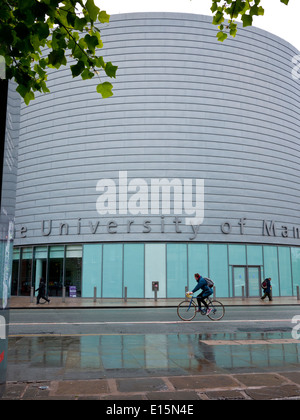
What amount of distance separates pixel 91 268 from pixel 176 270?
247 inches

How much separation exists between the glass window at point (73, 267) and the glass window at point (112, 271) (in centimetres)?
201

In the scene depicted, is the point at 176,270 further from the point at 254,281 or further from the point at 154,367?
the point at 154,367

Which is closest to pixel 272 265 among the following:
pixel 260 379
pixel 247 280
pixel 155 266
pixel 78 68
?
pixel 247 280

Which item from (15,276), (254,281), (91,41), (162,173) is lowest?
(254,281)

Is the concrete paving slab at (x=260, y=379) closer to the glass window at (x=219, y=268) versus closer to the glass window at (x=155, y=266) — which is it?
the glass window at (x=155, y=266)

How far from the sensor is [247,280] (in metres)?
28.2

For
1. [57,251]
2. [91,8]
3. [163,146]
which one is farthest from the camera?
[57,251]

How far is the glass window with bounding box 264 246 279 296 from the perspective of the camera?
29156 millimetres

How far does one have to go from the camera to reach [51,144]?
3002 centimetres

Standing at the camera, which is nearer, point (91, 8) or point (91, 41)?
point (91, 8)

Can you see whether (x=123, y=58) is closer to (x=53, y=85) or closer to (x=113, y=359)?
(x=53, y=85)

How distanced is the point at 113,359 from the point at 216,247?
21744 mm

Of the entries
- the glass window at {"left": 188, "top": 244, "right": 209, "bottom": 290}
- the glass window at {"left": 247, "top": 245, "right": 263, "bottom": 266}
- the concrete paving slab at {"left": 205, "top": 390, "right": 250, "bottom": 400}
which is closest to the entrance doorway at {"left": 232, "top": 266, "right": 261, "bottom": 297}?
the glass window at {"left": 247, "top": 245, "right": 263, "bottom": 266}

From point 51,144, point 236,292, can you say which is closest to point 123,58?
point 51,144
